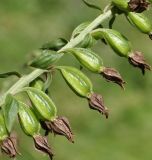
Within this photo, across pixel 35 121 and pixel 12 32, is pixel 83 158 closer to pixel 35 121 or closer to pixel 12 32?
pixel 12 32

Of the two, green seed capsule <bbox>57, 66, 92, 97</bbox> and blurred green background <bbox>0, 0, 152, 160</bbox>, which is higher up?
blurred green background <bbox>0, 0, 152, 160</bbox>

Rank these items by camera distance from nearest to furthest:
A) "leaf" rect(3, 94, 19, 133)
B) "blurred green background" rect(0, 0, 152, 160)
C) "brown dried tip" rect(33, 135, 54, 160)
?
1. "leaf" rect(3, 94, 19, 133)
2. "brown dried tip" rect(33, 135, 54, 160)
3. "blurred green background" rect(0, 0, 152, 160)

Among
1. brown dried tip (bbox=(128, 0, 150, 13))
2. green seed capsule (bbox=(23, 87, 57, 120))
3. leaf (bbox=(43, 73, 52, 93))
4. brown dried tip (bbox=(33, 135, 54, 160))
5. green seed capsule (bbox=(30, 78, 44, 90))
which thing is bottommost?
brown dried tip (bbox=(33, 135, 54, 160))

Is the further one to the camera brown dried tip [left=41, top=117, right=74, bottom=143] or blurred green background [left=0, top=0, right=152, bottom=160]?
blurred green background [left=0, top=0, right=152, bottom=160]

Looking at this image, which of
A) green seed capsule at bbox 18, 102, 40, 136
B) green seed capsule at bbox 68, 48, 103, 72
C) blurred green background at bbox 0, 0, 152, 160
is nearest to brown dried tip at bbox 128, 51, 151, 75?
green seed capsule at bbox 68, 48, 103, 72

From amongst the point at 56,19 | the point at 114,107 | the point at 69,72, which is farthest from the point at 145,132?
the point at 69,72

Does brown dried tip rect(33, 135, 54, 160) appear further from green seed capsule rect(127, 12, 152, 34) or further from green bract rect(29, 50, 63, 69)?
green seed capsule rect(127, 12, 152, 34)

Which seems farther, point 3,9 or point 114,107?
point 3,9

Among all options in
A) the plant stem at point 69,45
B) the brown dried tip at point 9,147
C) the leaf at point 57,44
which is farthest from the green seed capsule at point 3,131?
the leaf at point 57,44
